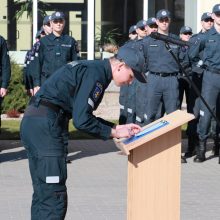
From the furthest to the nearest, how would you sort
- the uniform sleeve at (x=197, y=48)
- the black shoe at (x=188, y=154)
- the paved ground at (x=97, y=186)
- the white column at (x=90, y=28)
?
the white column at (x=90, y=28) → the black shoe at (x=188, y=154) → the uniform sleeve at (x=197, y=48) → the paved ground at (x=97, y=186)

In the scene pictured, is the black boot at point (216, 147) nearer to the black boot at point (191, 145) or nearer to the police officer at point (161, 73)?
the black boot at point (191, 145)

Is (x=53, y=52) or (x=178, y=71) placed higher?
(x=53, y=52)

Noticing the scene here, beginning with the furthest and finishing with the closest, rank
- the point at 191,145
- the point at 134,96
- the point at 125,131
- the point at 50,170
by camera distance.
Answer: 1. the point at 134,96
2. the point at 191,145
3. the point at 50,170
4. the point at 125,131

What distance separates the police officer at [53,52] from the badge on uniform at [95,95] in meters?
5.43

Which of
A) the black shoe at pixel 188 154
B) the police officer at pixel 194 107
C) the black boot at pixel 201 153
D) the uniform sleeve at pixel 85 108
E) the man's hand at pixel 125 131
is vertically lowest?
the black shoe at pixel 188 154

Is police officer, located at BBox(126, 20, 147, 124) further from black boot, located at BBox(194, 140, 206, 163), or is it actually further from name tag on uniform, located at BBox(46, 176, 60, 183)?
name tag on uniform, located at BBox(46, 176, 60, 183)

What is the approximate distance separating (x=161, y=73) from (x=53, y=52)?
4.86 feet

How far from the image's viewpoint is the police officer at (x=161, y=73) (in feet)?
36.8

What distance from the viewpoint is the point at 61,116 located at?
20.5 feet

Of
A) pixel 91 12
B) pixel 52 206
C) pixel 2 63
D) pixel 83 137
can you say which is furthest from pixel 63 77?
pixel 91 12

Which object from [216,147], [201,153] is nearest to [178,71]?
[201,153]

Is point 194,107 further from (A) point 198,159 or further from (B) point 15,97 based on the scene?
(B) point 15,97

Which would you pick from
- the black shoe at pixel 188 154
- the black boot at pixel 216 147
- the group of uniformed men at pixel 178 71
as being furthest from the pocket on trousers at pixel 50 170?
the black boot at pixel 216 147

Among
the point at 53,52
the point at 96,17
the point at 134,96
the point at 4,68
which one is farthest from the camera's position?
the point at 96,17
